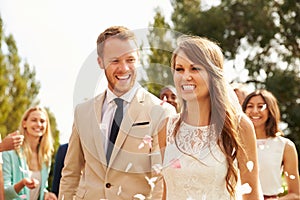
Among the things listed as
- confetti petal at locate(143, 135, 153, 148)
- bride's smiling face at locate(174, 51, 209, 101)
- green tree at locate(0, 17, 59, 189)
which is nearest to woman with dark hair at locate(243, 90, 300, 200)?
confetti petal at locate(143, 135, 153, 148)

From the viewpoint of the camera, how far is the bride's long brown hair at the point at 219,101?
4.12 metres

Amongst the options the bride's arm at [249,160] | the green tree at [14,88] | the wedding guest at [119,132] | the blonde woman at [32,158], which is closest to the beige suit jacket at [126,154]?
the wedding guest at [119,132]

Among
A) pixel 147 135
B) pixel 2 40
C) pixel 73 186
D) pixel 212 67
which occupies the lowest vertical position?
pixel 73 186

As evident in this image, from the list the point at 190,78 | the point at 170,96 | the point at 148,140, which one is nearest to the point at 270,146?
the point at 170,96

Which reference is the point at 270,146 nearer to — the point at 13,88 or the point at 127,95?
the point at 127,95

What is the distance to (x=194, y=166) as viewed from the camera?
4.15 metres

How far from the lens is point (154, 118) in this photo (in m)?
4.64

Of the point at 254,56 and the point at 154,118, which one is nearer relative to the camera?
the point at 154,118

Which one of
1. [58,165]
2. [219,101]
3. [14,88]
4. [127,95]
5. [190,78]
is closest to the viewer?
[190,78]

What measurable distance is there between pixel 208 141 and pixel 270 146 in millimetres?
2236

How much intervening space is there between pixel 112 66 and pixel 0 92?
17701 millimetres

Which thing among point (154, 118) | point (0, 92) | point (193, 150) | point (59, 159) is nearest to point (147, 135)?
point (154, 118)

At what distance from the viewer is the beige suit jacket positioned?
4.59 meters

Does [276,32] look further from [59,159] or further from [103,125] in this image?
[103,125]
